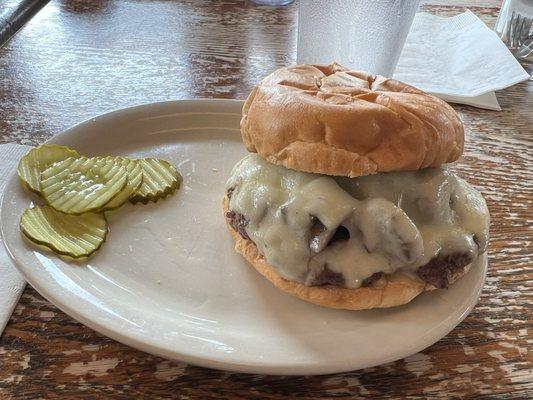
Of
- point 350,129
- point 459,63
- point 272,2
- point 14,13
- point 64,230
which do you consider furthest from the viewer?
point 272,2

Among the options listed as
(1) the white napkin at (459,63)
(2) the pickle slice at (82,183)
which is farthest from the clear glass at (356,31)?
(2) the pickle slice at (82,183)

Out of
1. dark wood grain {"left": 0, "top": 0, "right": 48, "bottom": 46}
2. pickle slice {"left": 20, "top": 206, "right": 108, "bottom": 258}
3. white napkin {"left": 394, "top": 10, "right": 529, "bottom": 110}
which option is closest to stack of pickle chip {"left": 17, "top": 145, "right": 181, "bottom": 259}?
pickle slice {"left": 20, "top": 206, "right": 108, "bottom": 258}

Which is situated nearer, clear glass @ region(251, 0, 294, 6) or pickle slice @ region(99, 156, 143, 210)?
pickle slice @ region(99, 156, 143, 210)

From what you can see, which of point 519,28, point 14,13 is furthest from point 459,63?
point 14,13

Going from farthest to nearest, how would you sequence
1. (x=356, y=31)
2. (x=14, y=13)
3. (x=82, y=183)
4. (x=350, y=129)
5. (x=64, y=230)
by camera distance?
(x=14, y=13)
(x=356, y=31)
(x=82, y=183)
(x=64, y=230)
(x=350, y=129)

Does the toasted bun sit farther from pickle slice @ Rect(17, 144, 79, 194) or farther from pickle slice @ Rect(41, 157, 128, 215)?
pickle slice @ Rect(17, 144, 79, 194)

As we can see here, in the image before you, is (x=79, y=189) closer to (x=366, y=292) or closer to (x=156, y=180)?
(x=156, y=180)

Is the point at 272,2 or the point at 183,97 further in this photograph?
the point at 272,2

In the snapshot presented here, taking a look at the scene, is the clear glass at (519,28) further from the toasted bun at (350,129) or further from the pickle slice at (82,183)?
the pickle slice at (82,183)
